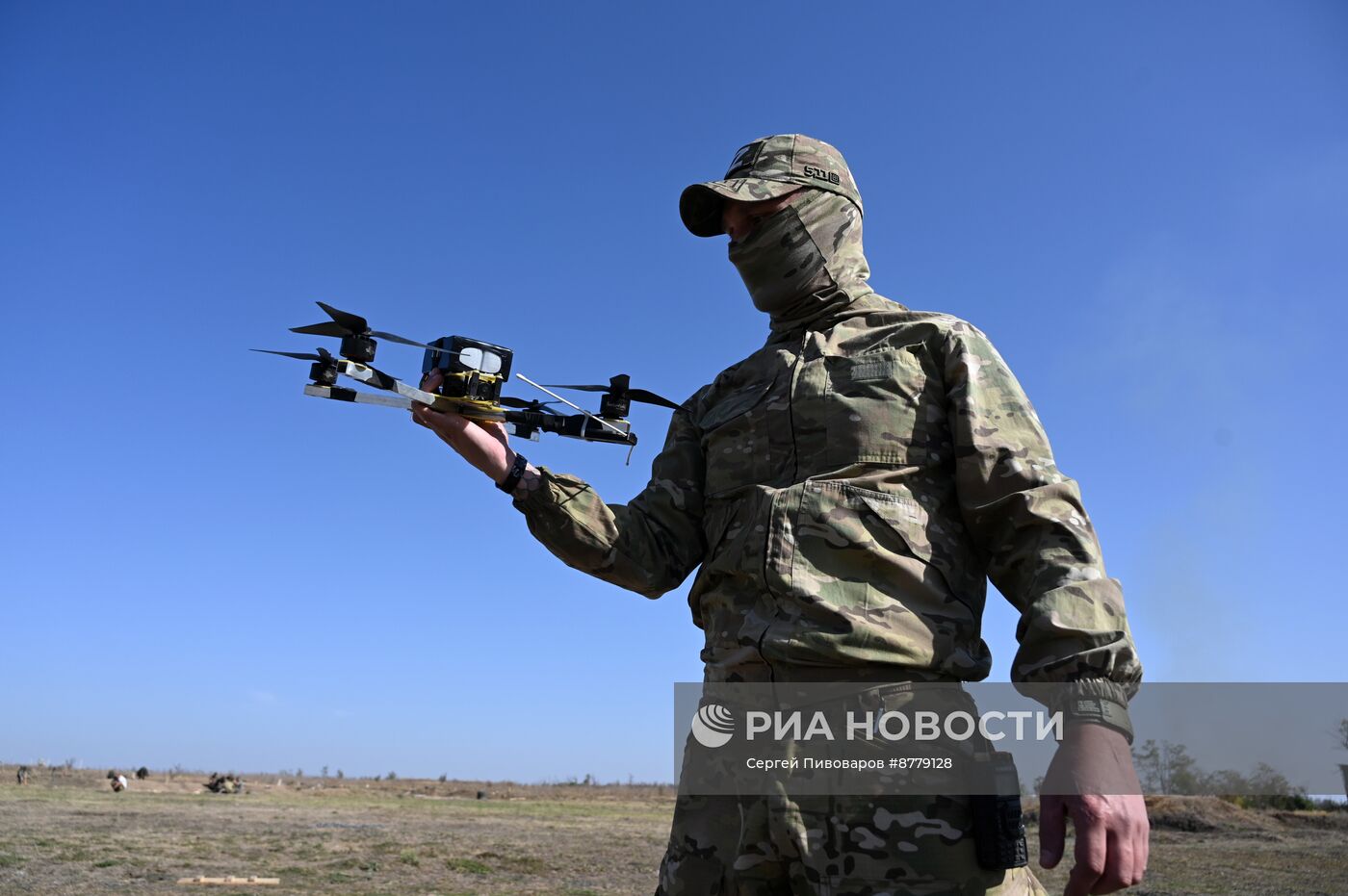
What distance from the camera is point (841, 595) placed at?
2727mm

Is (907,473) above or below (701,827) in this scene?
above

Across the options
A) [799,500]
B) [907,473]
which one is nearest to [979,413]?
[907,473]

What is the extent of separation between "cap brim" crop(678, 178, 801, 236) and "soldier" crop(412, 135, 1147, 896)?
0.01 metres

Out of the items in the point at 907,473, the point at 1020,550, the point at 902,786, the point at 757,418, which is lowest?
the point at 902,786

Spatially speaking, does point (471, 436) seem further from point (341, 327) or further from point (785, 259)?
point (785, 259)

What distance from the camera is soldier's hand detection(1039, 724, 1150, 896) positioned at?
7.45 ft

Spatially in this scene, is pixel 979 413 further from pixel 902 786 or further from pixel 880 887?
pixel 880 887

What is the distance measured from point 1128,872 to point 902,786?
0.55 meters

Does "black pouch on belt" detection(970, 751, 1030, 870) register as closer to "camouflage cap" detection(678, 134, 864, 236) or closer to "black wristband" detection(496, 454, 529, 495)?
"black wristband" detection(496, 454, 529, 495)

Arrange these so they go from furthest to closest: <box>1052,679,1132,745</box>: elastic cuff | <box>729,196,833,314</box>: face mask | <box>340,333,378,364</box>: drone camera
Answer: <box>729,196,833,314</box>: face mask, <box>340,333,378,364</box>: drone camera, <box>1052,679,1132,745</box>: elastic cuff

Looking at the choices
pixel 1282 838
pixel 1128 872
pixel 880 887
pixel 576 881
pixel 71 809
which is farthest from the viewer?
pixel 71 809

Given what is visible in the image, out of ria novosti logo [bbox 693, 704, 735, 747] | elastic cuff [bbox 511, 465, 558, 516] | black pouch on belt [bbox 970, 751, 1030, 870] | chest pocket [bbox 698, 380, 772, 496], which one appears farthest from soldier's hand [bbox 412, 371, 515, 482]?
black pouch on belt [bbox 970, 751, 1030, 870]

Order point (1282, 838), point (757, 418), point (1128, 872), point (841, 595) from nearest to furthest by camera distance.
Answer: point (1128, 872), point (841, 595), point (757, 418), point (1282, 838)

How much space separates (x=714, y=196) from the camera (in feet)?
12.1
